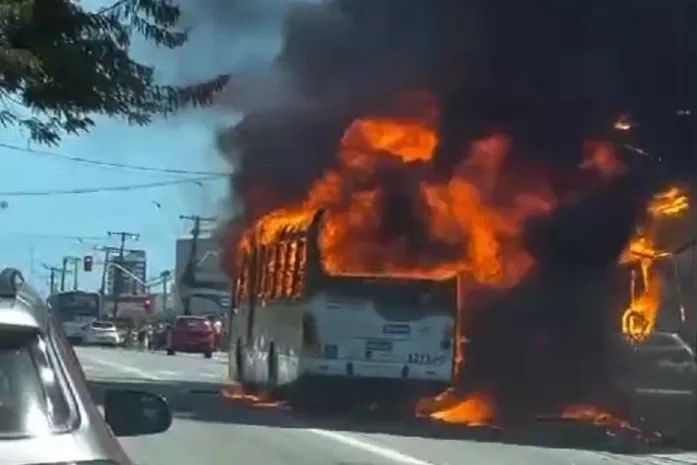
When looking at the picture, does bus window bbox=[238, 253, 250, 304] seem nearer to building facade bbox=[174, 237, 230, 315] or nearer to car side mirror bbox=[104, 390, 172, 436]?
car side mirror bbox=[104, 390, 172, 436]

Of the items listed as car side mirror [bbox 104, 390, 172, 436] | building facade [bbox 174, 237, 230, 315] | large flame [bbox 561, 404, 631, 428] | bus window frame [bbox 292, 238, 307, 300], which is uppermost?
building facade [bbox 174, 237, 230, 315]

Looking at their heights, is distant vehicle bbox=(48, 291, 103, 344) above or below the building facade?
below

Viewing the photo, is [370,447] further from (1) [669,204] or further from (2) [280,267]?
(1) [669,204]

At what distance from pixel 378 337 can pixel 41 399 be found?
2259cm

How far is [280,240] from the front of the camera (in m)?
30.1

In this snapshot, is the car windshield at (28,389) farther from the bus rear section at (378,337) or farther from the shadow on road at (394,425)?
the bus rear section at (378,337)

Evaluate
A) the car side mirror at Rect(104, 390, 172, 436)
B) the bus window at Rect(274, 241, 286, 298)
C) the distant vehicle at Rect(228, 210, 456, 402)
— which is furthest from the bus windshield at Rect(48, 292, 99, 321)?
the car side mirror at Rect(104, 390, 172, 436)

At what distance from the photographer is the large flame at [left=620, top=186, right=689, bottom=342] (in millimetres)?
33031

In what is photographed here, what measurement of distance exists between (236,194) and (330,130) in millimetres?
4319

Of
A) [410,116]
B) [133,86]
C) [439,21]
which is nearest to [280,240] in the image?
[410,116]

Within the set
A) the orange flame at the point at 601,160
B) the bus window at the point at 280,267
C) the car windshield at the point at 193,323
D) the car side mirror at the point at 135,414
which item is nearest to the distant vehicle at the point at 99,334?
the car windshield at the point at 193,323

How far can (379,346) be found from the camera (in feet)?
93.8

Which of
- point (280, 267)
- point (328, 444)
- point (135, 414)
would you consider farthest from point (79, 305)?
point (135, 414)

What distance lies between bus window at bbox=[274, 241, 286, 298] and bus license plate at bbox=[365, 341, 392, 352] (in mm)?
2064
